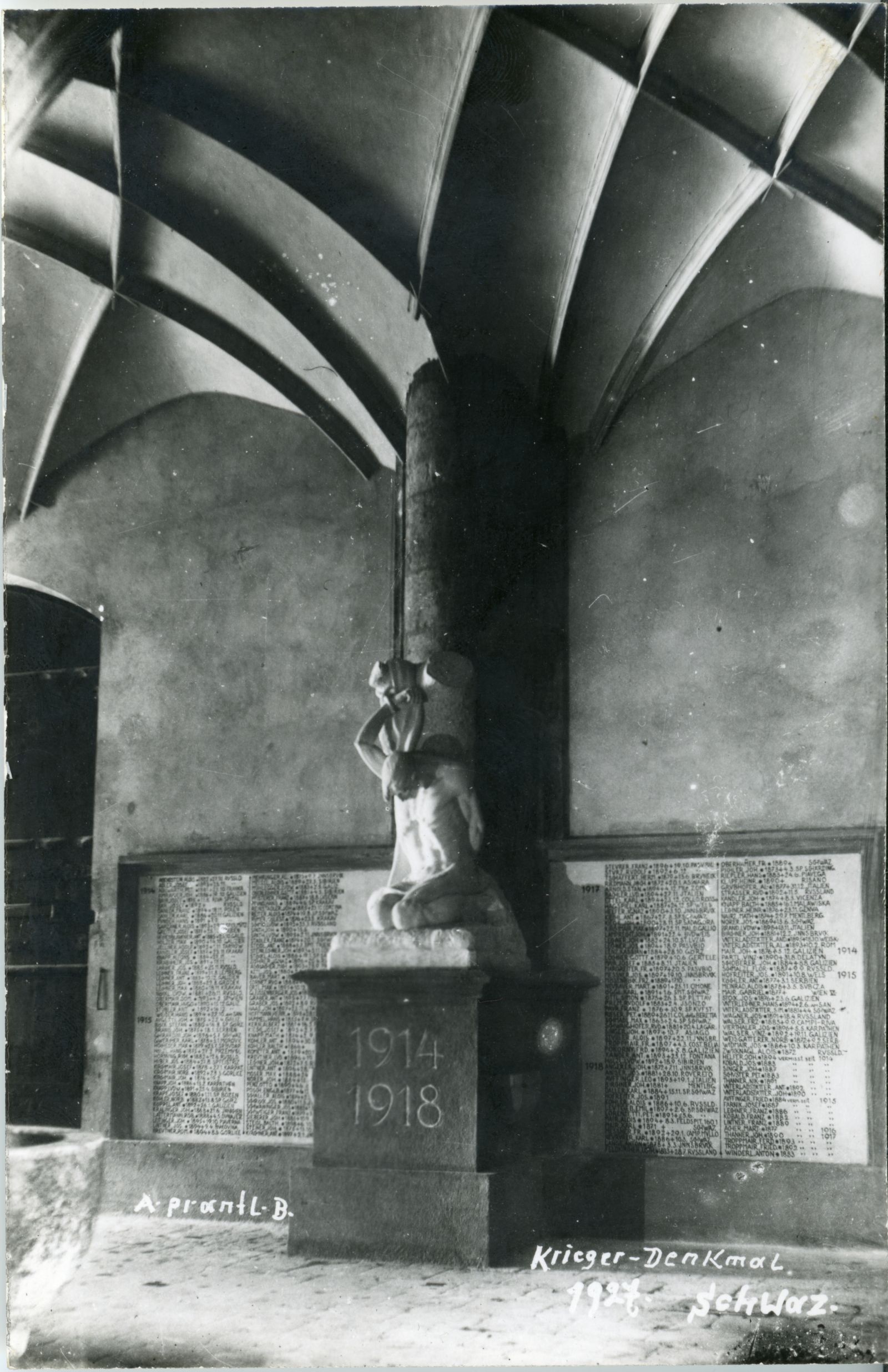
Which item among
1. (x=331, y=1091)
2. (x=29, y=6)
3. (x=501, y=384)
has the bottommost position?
(x=331, y=1091)

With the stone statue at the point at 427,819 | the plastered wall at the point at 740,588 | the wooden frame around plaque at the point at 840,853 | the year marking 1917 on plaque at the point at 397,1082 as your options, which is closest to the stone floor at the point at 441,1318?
the year marking 1917 on plaque at the point at 397,1082

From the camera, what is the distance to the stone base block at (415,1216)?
5430 mm

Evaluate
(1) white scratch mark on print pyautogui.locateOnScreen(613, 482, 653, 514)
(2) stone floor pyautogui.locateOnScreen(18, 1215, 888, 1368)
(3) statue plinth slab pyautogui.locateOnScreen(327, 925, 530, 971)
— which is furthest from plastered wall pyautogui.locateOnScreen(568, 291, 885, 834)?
(2) stone floor pyautogui.locateOnScreen(18, 1215, 888, 1368)

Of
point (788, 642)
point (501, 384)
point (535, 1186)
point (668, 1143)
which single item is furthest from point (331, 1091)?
point (501, 384)

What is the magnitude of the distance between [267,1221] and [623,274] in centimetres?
428

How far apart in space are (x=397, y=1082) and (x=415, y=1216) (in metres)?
0.48

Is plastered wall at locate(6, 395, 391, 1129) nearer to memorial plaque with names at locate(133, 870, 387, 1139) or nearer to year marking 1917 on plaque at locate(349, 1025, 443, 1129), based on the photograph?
memorial plaque with names at locate(133, 870, 387, 1139)

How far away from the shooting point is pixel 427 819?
241 inches

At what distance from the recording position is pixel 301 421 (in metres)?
7.23

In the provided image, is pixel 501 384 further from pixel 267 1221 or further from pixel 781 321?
pixel 267 1221

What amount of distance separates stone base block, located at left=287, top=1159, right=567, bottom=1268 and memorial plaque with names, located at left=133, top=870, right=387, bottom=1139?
111 centimetres

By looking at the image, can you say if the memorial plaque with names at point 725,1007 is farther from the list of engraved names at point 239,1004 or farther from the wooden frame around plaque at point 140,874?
the list of engraved names at point 239,1004

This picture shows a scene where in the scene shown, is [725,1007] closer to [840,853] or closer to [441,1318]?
[840,853]

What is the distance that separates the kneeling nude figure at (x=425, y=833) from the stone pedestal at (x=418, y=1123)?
0.29 metres
